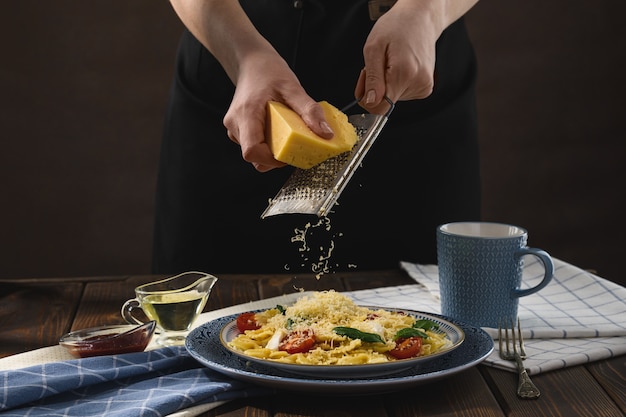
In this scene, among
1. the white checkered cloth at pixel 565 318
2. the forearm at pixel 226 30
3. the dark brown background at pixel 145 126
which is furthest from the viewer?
the dark brown background at pixel 145 126

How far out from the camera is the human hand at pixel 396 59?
61.0 inches

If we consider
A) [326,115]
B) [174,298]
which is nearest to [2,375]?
[174,298]

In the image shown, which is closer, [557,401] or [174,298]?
[557,401]

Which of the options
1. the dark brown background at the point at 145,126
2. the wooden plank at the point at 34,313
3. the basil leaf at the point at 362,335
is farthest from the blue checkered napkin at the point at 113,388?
the dark brown background at the point at 145,126

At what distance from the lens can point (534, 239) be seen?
3652 millimetres

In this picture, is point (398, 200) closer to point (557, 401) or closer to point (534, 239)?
point (557, 401)

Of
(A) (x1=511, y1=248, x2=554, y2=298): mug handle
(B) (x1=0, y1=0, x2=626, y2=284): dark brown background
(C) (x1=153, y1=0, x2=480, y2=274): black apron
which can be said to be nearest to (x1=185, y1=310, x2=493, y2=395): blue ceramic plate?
(A) (x1=511, y1=248, x2=554, y2=298): mug handle

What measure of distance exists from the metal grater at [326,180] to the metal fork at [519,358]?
33 cm

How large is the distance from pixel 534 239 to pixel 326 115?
243cm

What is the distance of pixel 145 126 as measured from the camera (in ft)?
11.5

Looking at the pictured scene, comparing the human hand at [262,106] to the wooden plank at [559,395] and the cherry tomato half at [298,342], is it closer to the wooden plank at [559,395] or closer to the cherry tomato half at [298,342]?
the cherry tomato half at [298,342]

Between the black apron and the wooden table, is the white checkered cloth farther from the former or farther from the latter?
the black apron

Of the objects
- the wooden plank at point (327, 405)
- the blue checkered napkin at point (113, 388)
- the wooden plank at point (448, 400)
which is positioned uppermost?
the blue checkered napkin at point (113, 388)

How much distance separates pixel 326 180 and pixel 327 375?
0.30 m
